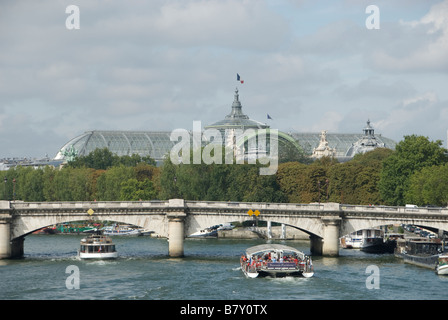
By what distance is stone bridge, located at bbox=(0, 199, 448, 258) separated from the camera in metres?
101

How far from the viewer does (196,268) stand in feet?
298

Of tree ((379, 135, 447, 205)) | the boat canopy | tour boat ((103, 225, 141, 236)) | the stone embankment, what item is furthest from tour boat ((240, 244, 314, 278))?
tour boat ((103, 225, 141, 236))

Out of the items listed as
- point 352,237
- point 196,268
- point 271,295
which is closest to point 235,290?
point 271,295

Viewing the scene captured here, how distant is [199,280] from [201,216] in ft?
69.0

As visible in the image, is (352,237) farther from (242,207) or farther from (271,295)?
(271,295)

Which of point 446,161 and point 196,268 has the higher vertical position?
point 446,161

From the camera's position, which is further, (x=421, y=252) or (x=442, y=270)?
(x=421, y=252)

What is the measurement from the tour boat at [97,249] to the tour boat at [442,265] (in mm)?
32386

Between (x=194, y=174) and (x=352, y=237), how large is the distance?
1321 inches

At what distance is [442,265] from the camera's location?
87.4 metres

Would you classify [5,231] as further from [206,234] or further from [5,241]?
[206,234]

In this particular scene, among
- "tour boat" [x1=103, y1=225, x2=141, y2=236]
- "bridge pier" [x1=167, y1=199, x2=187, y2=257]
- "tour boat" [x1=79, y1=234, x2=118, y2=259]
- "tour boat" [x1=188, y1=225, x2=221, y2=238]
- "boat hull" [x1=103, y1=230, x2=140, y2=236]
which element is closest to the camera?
"tour boat" [x1=79, y1=234, x2=118, y2=259]

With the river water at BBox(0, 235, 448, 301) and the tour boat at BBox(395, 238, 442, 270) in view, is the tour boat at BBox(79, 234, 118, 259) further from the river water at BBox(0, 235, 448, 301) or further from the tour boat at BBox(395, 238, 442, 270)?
the tour boat at BBox(395, 238, 442, 270)

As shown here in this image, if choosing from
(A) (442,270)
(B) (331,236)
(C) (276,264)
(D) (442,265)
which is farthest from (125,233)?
(A) (442,270)
